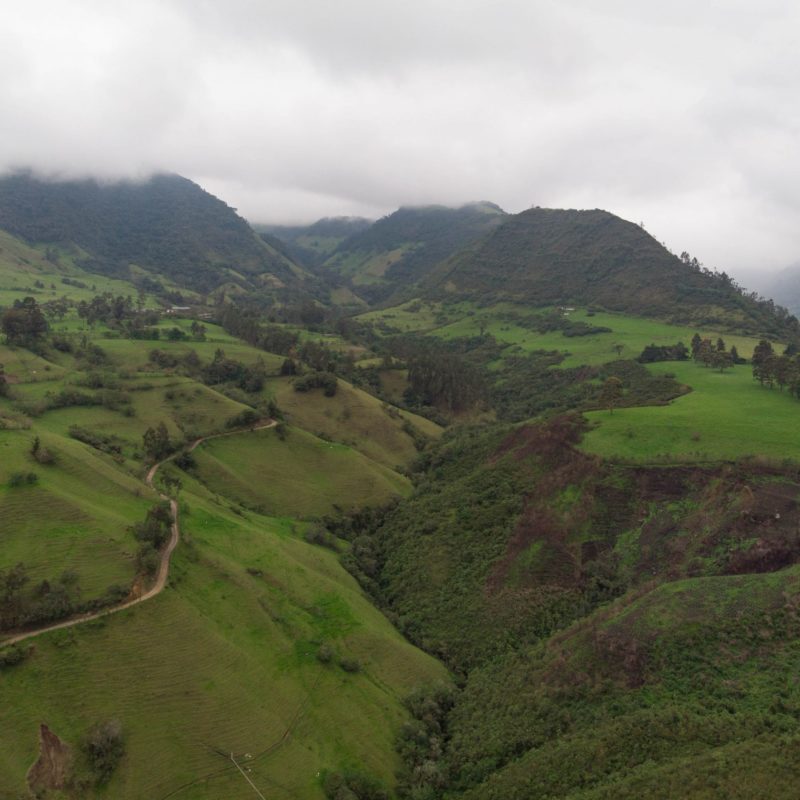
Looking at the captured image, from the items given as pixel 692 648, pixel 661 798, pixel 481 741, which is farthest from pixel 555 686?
pixel 661 798

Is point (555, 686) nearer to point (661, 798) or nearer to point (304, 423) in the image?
point (661, 798)

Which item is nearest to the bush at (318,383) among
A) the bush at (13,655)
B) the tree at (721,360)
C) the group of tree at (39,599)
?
the group of tree at (39,599)

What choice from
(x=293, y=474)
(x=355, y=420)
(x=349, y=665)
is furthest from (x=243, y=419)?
(x=349, y=665)

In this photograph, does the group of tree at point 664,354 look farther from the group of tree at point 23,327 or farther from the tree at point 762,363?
the group of tree at point 23,327

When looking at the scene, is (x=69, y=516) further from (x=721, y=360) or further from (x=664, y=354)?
(x=664, y=354)

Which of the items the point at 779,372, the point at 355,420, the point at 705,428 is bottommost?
the point at 355,420

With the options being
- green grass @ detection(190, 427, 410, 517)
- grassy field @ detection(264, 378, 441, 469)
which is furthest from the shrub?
grassy field @ detection(264, 378, 441, 469)
